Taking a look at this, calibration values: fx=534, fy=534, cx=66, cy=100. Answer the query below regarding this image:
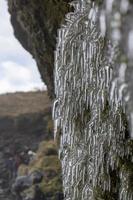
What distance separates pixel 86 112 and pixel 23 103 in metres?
26.2

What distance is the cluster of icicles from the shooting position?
4.84m

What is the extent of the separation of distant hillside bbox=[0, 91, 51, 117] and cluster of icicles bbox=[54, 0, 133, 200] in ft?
75.8

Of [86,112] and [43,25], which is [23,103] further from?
[86,112]

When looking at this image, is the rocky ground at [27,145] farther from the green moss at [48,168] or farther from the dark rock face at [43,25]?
the dark rock face at [43,25]

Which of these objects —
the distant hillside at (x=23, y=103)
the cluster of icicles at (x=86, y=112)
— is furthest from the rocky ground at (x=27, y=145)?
the cluster of icicles at (x=86, y=112)

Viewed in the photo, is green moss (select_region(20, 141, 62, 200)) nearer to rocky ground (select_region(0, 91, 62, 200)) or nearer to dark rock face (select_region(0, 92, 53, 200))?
rocky ground (select_region(0, 91, 62, 200))

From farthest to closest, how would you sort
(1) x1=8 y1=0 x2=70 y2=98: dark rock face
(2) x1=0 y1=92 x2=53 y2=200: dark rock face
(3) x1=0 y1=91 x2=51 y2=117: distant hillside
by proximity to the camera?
1. (3) x1=0 y1=91 x2=51 y2=117: distant hillside
2. (2) x1=0 y1=92 x2=53 y2=200: dark rock face
3. (1) x1=8 y1=0 x2=70 y2=98: dark rock face

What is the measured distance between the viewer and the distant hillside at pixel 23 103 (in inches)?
1161

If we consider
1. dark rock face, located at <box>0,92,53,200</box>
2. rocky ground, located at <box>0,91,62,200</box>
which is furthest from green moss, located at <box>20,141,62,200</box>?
dark rock face, located at <box>0,92,53,200</box>

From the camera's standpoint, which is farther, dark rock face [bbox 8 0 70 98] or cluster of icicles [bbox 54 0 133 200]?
dark rock face [bbox 8 0 70 98]

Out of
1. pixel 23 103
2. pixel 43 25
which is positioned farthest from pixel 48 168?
pixel 23 103

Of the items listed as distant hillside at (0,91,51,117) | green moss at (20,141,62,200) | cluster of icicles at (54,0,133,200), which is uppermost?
cluster of icicles at (54,0,133,200)

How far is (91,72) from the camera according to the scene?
4.93m

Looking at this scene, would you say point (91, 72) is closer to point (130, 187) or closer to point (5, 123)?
point (130, 187)
